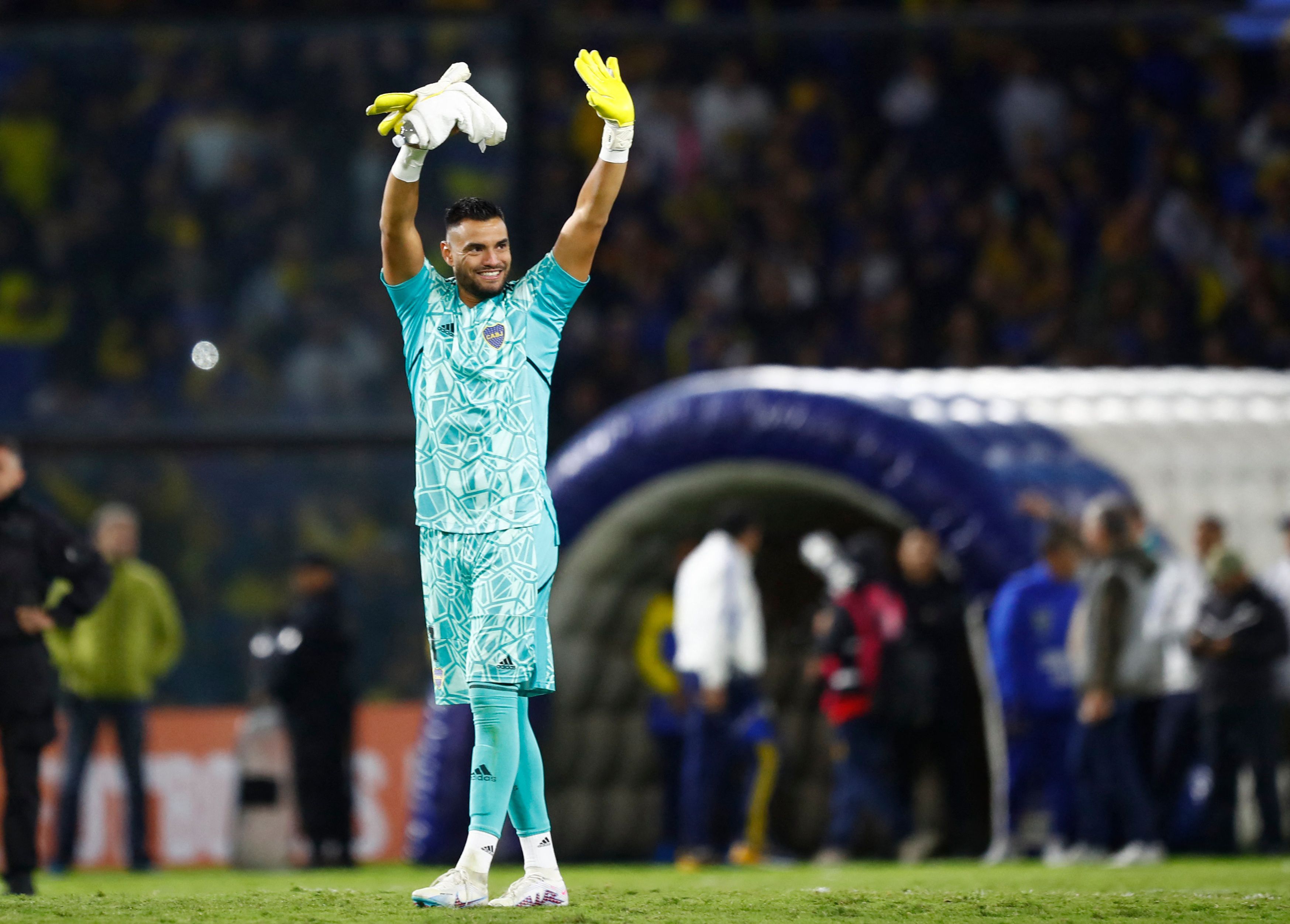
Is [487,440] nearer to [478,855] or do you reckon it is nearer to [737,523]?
[478,855]

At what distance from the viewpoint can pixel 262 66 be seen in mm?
17875

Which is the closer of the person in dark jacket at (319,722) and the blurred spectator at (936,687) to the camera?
the blurred spectator at (936,687)

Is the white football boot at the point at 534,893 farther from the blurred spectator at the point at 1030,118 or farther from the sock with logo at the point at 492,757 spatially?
the blurred spectator at the point at 1030,118

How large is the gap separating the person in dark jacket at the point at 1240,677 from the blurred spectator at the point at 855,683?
1715 mm

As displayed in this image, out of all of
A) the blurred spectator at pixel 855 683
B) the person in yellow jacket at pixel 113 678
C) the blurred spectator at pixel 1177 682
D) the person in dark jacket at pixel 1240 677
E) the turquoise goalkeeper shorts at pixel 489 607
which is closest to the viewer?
the turquoise goalkeeper shorts at pixel 489 607

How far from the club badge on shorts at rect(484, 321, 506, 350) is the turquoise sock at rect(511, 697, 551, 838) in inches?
42.2

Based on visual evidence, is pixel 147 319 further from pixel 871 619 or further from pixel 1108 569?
pixel 1108 569

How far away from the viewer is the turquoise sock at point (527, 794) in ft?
22.2

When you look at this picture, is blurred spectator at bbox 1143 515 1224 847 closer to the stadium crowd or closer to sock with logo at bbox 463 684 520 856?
the stadium crowd

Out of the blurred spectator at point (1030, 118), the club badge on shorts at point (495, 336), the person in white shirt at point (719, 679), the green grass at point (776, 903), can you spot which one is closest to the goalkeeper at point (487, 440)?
the club badge on shorts at point (495, 336)

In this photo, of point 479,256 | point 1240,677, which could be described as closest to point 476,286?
point 479,256

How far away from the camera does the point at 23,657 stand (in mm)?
8578

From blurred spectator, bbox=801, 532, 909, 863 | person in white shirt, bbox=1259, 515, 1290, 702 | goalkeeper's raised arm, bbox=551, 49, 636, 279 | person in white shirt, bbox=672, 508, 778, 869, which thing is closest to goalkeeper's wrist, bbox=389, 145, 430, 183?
goalkeeper's raised arm, bbox=551, 49, 636, 279

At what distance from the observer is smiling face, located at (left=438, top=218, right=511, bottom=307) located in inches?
264
